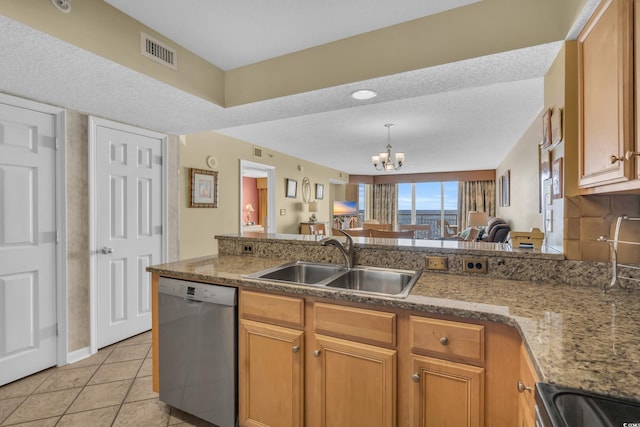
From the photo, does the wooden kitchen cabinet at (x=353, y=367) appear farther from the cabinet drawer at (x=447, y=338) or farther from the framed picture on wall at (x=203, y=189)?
the framed picture on wall at (x=203, y=189)

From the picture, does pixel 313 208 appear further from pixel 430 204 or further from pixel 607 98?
pixel 607 98

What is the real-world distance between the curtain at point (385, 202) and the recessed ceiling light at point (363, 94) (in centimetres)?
765

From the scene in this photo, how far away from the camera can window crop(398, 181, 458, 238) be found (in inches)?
361

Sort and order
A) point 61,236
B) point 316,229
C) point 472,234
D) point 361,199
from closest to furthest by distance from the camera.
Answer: point 61,236 → point 472,234 → point 316,229 → point 361,199

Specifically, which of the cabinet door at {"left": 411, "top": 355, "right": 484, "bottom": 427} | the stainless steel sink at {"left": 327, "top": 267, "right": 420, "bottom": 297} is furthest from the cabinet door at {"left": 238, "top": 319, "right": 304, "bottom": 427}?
the cabinet door at {"left": 411, "top": 355, "right": 484, "bottom": 427}

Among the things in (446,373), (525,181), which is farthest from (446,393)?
(525,181)

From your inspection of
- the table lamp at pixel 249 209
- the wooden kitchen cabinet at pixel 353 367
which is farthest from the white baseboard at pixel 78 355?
the table lamp at pixel 249 209

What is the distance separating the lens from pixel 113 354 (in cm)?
258

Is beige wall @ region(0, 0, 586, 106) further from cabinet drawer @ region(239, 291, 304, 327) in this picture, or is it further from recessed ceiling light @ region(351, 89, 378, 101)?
cabinet drawer @ region(239, 291, 304, 327)

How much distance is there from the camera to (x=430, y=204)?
942cm

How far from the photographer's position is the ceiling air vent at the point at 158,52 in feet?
5.99

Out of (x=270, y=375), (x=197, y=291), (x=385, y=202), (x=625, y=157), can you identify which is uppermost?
(x=385, y=202)

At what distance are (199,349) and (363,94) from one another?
187 cm

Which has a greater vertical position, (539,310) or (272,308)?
(539,310)
